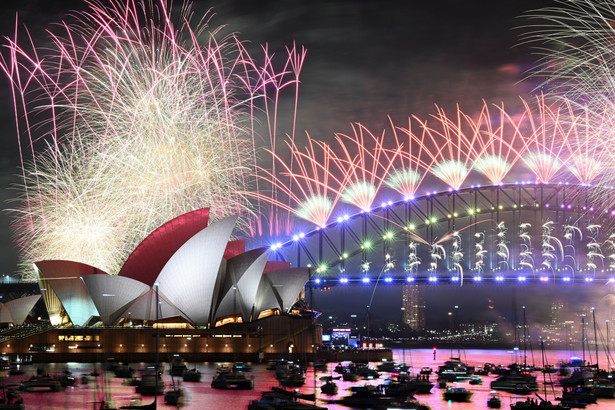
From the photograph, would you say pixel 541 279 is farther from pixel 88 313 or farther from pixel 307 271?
pixel 88 313

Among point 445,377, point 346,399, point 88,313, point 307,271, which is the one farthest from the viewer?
point 307,271

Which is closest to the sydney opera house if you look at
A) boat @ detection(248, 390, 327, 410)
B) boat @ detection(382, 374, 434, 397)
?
boat @ detection(382, 374, 434, 397)

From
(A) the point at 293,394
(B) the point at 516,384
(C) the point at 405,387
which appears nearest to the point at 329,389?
(C) the point at 405,387

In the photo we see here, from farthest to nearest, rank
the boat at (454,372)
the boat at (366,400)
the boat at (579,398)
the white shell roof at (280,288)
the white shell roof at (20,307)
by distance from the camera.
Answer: the white shell roof at (20,307)
the white shell roof at (280,288)
the boat at (454,372)
the boat at (579,398)
the boat at (366,400)

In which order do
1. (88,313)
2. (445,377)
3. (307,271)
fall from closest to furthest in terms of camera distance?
(445,377) → (88,313) → (307,271)

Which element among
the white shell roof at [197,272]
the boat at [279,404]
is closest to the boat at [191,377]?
the boat at [279,404]

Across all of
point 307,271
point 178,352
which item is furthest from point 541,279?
point 178,352

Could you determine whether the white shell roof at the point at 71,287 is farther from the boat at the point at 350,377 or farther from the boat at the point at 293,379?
the boat at the point at 350,377
